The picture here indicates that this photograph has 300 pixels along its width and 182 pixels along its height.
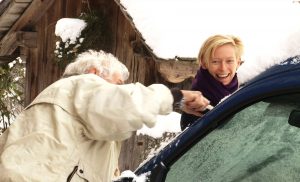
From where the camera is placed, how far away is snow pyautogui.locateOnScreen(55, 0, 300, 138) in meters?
5.62

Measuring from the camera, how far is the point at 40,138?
2.83 metres

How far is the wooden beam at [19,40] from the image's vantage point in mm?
9464

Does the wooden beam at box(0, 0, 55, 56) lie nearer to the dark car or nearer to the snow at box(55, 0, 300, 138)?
the snow at box(55, 0, 300, 138)

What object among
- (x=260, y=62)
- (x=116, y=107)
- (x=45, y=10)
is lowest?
(x=116, y=107)

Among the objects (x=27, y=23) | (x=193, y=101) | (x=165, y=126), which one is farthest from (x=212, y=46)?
(x=27, y=23)

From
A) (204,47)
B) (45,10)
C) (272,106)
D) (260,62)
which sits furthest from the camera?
(45,10)

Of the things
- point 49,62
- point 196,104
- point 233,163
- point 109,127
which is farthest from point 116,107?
point 49,62

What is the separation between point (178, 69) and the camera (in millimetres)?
5539

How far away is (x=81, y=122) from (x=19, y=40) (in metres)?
7.01

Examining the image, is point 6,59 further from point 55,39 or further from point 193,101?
point 193,101

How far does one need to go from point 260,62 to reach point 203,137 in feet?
1.74

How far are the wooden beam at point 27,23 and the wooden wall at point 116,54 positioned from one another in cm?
9

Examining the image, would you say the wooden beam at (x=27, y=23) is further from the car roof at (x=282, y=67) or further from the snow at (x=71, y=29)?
the car roof at (x=282, y=67)

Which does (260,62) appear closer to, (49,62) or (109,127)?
(109,127)
